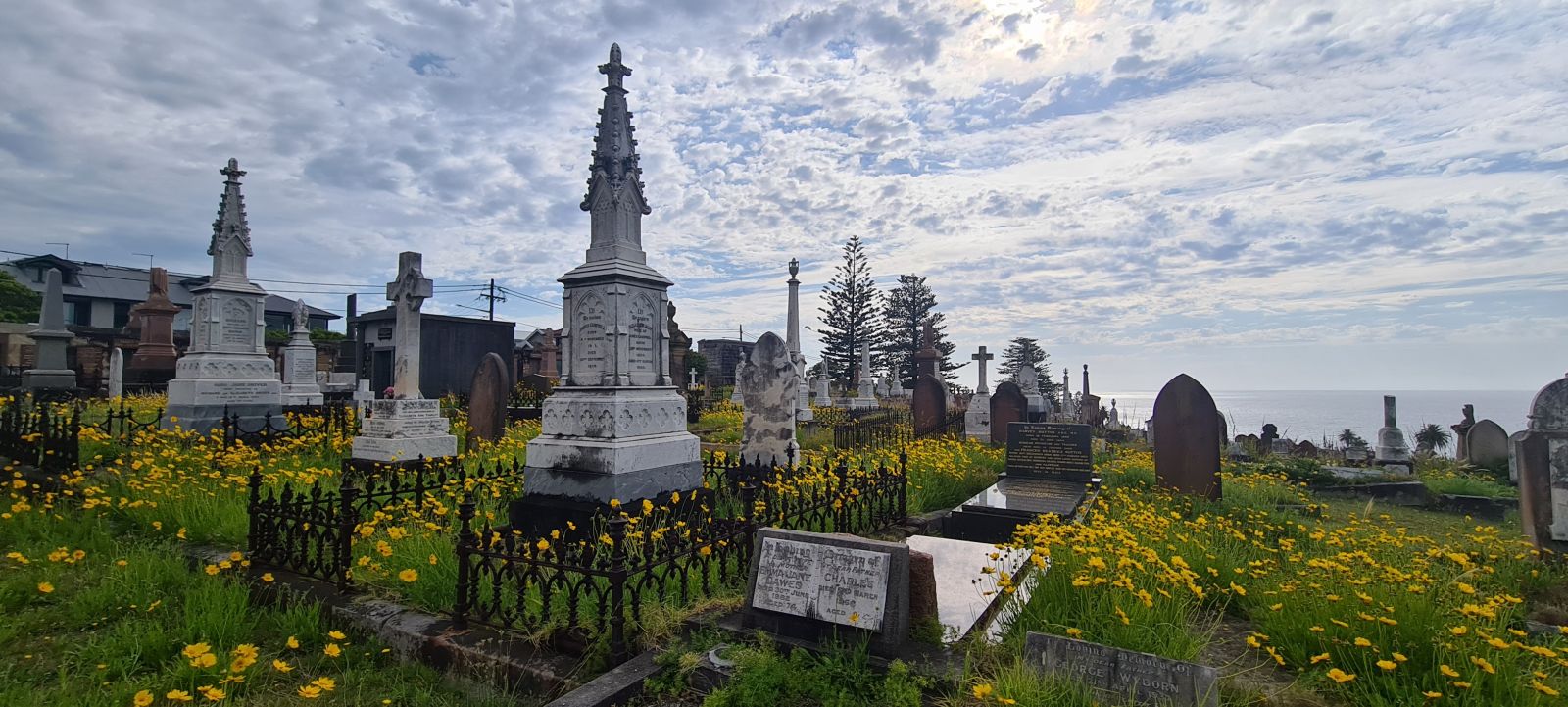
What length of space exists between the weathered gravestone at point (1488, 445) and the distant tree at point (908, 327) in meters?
35.1

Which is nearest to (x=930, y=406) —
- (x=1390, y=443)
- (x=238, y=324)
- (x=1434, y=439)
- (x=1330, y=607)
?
(x=1390, y=443)

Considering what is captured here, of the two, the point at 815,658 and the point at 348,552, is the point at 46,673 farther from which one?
the point at 815,658

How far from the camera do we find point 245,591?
4.66 meters

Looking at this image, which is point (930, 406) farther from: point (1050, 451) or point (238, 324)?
point (238, 324)

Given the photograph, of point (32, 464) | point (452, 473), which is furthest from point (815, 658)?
point (32, 464)

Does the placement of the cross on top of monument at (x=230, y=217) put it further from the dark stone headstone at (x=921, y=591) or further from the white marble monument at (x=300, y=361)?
the dark stone headstone at (x=921, y=591)

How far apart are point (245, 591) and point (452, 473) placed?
3093mm

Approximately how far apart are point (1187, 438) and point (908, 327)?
40.5m

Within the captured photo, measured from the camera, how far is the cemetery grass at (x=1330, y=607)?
10.4 ft

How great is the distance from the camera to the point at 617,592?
389cm

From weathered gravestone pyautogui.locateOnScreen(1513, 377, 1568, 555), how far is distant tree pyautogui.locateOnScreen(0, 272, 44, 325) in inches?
2090

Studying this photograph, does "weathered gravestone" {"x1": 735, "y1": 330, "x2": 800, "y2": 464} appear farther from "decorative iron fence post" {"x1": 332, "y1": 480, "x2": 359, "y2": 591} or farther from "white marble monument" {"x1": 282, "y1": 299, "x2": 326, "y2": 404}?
"white marble monument" {"x1": 282, "y1": 299, "x2": 326, "y2": 404}

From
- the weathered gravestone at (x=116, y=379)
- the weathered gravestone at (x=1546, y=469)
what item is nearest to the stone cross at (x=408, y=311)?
the weathered gravestone at (x=1546, y=469)

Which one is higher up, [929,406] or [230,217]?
[230,217]
